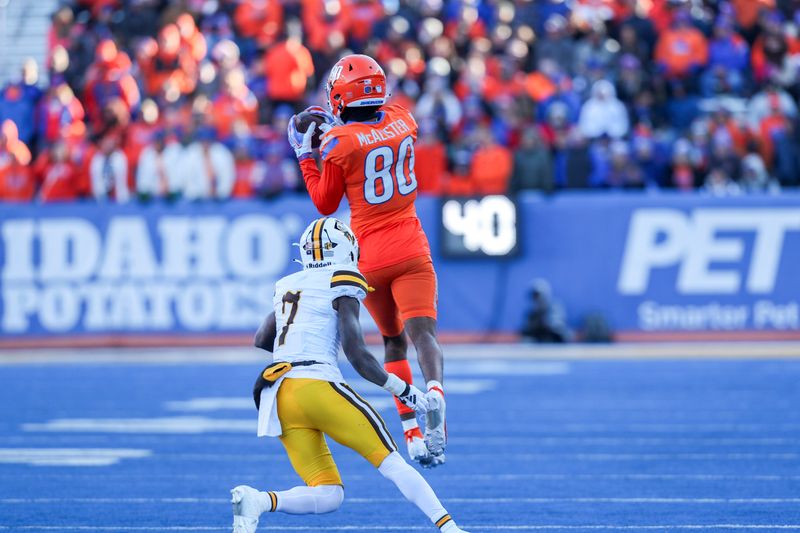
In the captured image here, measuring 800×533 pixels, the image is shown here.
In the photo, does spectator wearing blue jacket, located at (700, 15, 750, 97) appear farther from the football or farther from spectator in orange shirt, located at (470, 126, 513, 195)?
the football

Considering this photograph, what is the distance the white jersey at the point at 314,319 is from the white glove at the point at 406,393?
0.23 metres

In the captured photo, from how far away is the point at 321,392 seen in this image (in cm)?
→ 582

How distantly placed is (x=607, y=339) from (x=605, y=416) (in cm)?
447

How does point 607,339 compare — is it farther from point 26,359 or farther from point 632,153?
point 26,359

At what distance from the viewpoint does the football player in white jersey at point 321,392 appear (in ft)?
19.1

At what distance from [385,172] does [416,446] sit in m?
1.29

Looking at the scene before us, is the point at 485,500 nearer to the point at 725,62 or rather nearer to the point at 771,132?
the point at 771,132

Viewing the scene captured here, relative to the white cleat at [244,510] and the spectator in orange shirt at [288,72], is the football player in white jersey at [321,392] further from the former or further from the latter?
the spectator in orange shirt at [288,72]

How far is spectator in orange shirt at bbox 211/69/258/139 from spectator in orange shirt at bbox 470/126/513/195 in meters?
3.18

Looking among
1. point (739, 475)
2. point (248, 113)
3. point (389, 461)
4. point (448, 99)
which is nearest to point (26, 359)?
point (248, 113)

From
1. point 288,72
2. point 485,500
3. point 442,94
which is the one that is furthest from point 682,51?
point 485,500

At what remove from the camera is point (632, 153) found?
1616 centimetres

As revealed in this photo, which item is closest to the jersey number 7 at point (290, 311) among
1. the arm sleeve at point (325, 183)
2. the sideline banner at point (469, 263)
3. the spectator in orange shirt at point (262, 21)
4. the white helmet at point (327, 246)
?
the white helmet at point (327, 246)

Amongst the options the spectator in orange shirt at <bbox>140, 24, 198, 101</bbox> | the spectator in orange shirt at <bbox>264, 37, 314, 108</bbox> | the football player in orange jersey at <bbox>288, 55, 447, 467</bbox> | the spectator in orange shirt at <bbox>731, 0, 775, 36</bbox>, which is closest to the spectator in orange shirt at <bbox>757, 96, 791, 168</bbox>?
the spectator in orange shirt at <bbox>731, 0, 775, 36</bbox>
